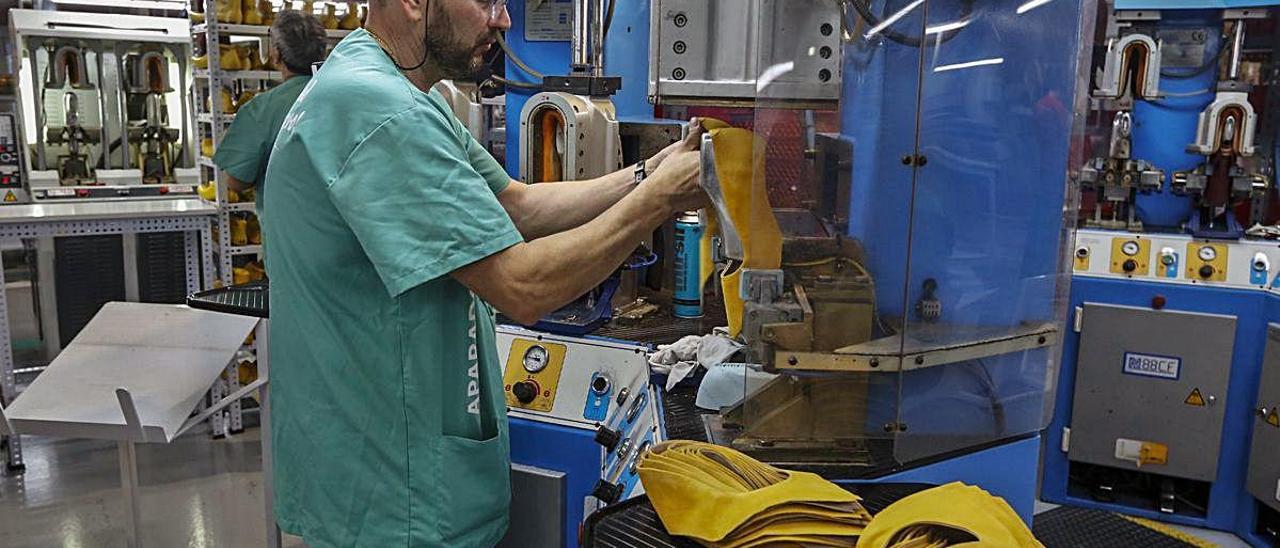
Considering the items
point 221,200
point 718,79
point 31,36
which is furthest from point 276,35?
point 718,79

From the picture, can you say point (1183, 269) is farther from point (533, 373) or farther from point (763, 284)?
point (763, 284)

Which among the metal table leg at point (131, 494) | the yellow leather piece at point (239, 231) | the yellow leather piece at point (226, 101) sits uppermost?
the yellow leather piece at point (226, 101)

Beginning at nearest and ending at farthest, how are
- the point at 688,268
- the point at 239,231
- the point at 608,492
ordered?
the point at 608,492, the point at 688,268, the point at 239,231

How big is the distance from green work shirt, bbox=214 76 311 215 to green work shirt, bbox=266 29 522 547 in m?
2.07

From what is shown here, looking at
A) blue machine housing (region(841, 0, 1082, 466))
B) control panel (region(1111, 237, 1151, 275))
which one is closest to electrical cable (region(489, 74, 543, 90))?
blue machine housing (region(841, 0, 1082, 466))

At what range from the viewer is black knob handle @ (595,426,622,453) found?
1845mm

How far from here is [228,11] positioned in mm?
3758

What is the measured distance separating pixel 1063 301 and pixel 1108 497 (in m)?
2.36

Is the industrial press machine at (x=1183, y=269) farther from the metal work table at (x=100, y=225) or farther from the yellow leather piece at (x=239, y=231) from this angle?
the metal work table at (x=100, y=225)

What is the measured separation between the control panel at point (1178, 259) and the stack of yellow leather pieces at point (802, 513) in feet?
7.12

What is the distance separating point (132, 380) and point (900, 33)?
2.10 meters

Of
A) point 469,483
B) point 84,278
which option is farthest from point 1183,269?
point 84,278

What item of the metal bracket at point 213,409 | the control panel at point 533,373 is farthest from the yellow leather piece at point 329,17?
the control panel at point 533,373

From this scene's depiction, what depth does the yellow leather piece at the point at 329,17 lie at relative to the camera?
13.5 feet
